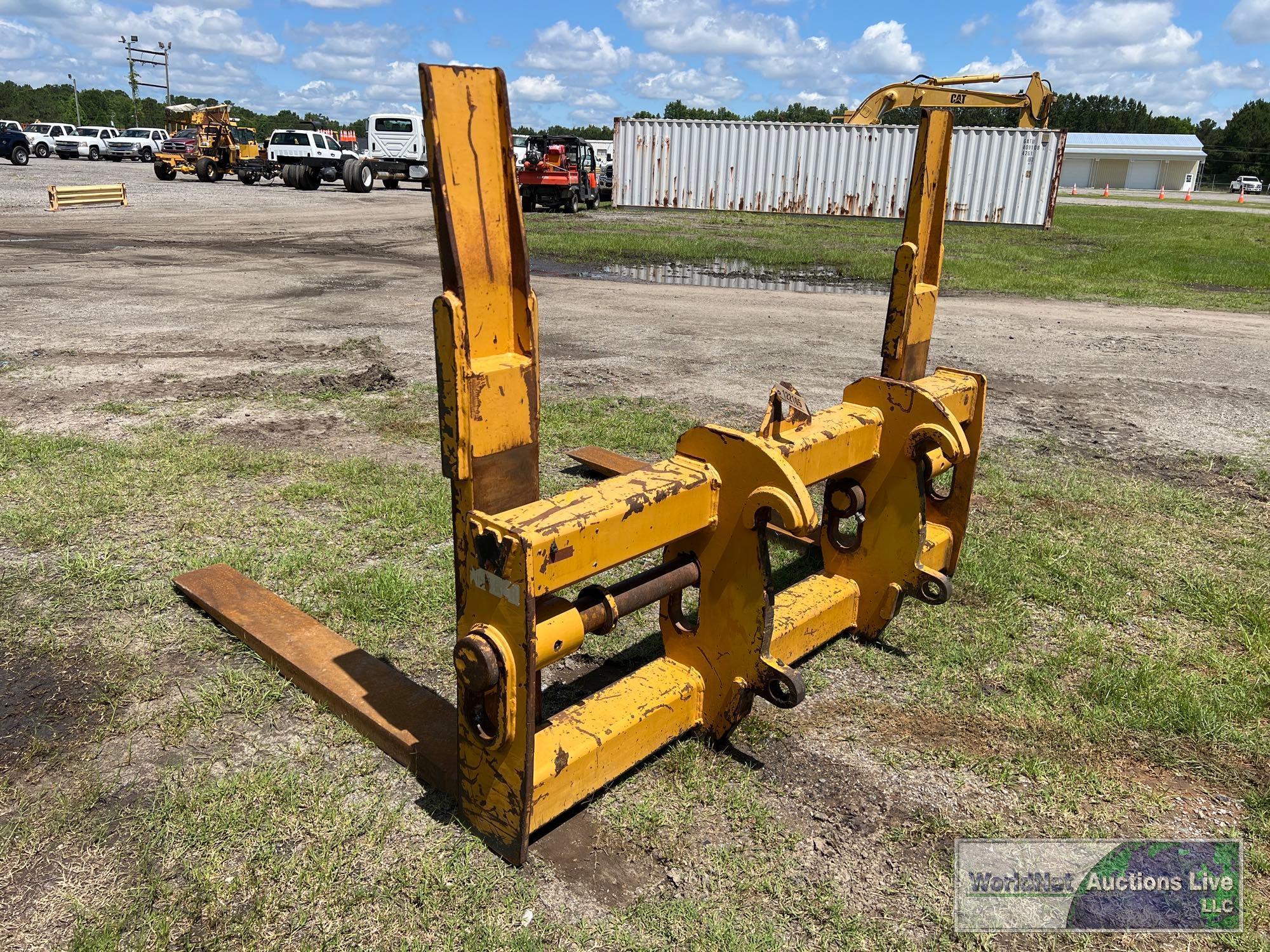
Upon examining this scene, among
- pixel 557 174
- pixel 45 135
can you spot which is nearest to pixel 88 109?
pixel 45 135

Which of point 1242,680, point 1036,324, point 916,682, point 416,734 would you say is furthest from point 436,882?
point 1036,324

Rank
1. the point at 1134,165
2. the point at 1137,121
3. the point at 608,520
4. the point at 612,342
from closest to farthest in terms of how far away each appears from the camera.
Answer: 1. the point at 608,520
2. the point at 612,342
3. the point at 1134,165
4. the point at 1137,121

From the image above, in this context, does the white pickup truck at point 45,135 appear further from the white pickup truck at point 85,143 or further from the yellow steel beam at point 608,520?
the yellow steel beam at point 608,520

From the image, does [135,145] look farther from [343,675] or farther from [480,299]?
[480,299]

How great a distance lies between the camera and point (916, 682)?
10.7 ft

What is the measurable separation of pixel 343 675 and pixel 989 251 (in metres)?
17.8

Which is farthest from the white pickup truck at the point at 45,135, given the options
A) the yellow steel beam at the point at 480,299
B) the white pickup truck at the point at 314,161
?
the yellow steel beam at the point at 480,299

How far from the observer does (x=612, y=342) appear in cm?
888

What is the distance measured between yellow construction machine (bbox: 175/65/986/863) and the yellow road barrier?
22.5 meters

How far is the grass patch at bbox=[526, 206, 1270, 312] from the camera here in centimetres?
1352

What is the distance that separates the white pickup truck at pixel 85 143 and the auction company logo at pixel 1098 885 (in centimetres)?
5099

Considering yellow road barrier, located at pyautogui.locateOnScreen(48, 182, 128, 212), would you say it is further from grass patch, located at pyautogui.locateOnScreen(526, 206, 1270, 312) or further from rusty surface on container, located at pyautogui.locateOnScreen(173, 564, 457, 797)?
rusty surface on container, located at pyautogui.locateOnScreen(173, 564, 457, 797)

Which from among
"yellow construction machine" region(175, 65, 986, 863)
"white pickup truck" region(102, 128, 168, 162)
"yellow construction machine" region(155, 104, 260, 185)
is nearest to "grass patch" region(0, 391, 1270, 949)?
"yellow construction machine" region(175, 65, 986, 863)

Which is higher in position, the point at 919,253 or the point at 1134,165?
the point at 1134,165
